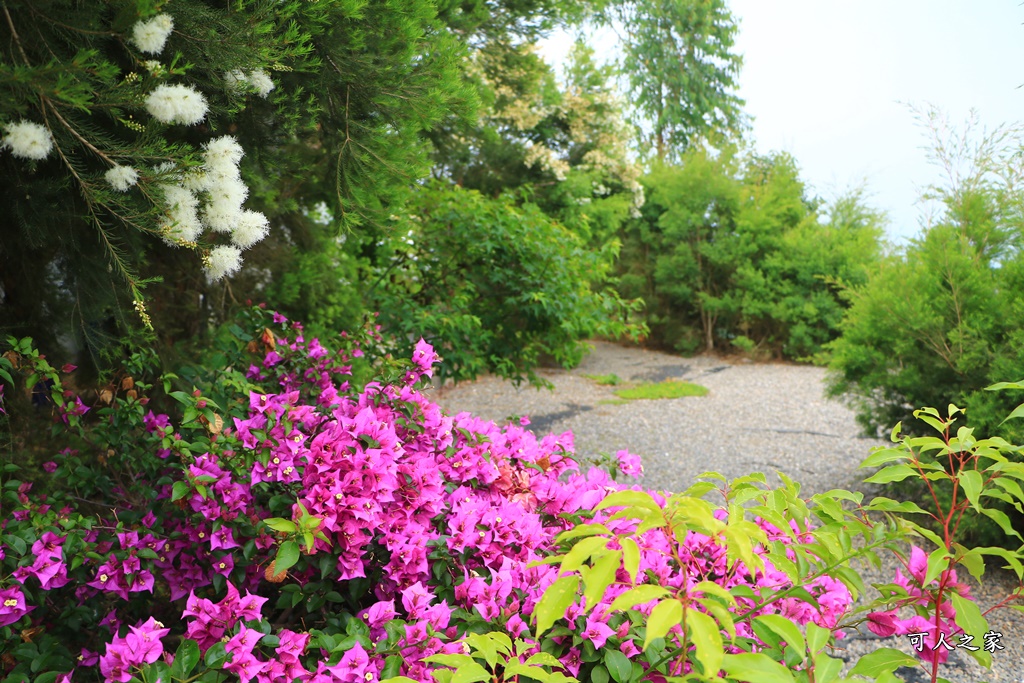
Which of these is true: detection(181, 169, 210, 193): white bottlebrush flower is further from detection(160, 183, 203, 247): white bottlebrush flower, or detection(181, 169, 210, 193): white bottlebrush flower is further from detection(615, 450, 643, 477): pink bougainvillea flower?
detection(615, 450, 643, 477): pink bougainvillea flower

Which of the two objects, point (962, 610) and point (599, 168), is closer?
point (962, 610)

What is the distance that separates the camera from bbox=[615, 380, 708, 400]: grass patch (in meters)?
7.15

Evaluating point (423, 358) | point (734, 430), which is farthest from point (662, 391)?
point (423, 358)

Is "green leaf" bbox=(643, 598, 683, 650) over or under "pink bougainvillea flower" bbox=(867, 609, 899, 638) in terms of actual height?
over

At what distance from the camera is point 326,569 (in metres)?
1.42

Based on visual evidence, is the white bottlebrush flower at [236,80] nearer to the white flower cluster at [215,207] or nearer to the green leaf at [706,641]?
the white flower cluster at [215,207]

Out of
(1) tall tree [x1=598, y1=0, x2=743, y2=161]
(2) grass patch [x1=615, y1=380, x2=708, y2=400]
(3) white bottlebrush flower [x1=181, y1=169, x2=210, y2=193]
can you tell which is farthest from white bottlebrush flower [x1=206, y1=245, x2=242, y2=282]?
(1) tall tree [x1=598, y1=0, x2=743, y2=161]

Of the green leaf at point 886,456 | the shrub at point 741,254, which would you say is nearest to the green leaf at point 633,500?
the green leaf at point 886,456

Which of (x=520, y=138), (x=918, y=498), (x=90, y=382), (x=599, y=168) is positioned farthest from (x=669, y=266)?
(x=90, y=382)

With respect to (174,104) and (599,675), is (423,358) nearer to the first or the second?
(174,104)

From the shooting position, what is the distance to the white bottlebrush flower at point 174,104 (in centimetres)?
142

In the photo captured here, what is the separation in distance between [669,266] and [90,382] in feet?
28.4

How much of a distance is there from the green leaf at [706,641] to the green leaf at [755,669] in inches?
4.5

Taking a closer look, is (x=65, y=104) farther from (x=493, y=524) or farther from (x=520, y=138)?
(x=520, y=138)
